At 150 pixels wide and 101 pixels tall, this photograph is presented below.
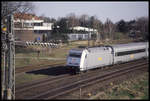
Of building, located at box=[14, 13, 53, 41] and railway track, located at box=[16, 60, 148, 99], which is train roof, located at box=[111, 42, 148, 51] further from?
building, located at box=[14, 13, 53, 41]

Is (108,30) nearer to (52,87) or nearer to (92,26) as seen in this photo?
(92,26)

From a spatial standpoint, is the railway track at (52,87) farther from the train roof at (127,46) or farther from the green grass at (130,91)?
the train roof at (127,46)

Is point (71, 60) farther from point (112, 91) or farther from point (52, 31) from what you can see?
point (52, 31)

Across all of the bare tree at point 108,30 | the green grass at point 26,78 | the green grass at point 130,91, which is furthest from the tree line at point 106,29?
the green grass at point 130,91

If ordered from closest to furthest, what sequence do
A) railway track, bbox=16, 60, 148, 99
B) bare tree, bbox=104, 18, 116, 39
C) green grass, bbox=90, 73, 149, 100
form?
green grass, bbox=90, 73, 149, 100, railway track, bbox=16, 60, 148, 99, bare tree, bbox=104, 18, 116, 39

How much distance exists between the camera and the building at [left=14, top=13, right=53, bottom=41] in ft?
133

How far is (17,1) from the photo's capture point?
36219 mm

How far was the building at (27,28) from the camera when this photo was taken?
133 ft

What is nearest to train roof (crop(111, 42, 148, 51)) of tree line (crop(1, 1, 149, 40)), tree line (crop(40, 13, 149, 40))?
tree line (crop(1, 1, 149, 40))

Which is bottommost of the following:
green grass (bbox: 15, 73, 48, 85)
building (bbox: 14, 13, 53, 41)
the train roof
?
green grass (bbox: 15, 73, 48, 85)

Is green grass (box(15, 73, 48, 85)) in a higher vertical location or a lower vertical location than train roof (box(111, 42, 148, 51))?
lower

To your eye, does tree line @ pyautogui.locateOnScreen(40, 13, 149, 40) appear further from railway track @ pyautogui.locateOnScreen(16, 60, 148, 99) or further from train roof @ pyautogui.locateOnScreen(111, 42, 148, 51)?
railway track @ pyautogui.locateOnScreen(16, 60, 148, 99)

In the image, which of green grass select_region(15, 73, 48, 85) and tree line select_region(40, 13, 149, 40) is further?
tree line select_region(40, 13, 149, 40)

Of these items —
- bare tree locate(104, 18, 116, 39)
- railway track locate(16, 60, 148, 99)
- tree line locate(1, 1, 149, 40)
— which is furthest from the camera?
bare tree locate(104, 18, 116, 39)
